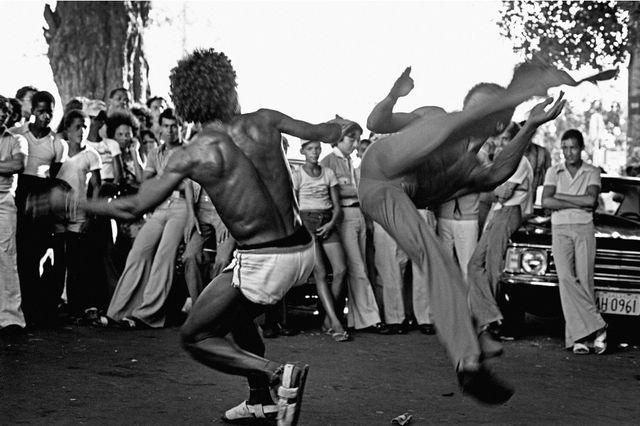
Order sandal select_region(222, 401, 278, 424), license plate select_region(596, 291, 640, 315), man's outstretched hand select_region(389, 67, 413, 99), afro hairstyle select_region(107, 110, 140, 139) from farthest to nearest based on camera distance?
afro hairstyle select_region(107, 110, 140, 139)
license plate select_region(596, 291, 640, 315)
sandal select_region(222, 401, 278, 424)
man's outstretched hand select_region(389, 67, 413, 99)

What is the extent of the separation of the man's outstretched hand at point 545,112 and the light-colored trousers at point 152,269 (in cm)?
535

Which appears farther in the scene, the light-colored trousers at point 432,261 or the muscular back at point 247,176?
the muscular back at point 247,176

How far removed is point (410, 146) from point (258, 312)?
52.4 inches

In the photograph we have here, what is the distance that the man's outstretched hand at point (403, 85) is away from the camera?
7371mm

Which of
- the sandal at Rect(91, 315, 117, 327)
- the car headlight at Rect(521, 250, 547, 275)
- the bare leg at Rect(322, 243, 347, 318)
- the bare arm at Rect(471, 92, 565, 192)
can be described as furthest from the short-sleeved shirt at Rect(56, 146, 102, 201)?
the bare arm at Rect(471, 92, 565, 192)

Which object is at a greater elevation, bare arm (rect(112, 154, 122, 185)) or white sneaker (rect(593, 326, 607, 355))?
bare arm (rect(112, 154, 122, 185))

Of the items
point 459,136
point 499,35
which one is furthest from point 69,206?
point 499,35

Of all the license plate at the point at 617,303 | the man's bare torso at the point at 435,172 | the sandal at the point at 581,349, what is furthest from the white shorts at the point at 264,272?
the license plate at the point at 617,303

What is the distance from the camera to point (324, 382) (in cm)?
911

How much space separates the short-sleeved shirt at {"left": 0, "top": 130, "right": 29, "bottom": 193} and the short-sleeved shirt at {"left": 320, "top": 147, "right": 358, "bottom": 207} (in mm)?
2905

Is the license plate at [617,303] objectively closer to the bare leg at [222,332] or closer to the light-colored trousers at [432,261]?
the light-colored trousers at [432,261]

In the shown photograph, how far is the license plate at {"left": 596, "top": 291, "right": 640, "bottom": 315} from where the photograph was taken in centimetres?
1093

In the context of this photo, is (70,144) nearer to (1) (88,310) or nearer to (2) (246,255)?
(1) (88,310)

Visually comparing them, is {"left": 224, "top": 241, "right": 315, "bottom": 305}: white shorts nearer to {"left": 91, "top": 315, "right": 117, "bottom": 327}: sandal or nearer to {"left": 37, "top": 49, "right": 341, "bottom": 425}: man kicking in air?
{"left": 37, "top": 49, "right": 341, "bottom": 425}: man kicking in air
